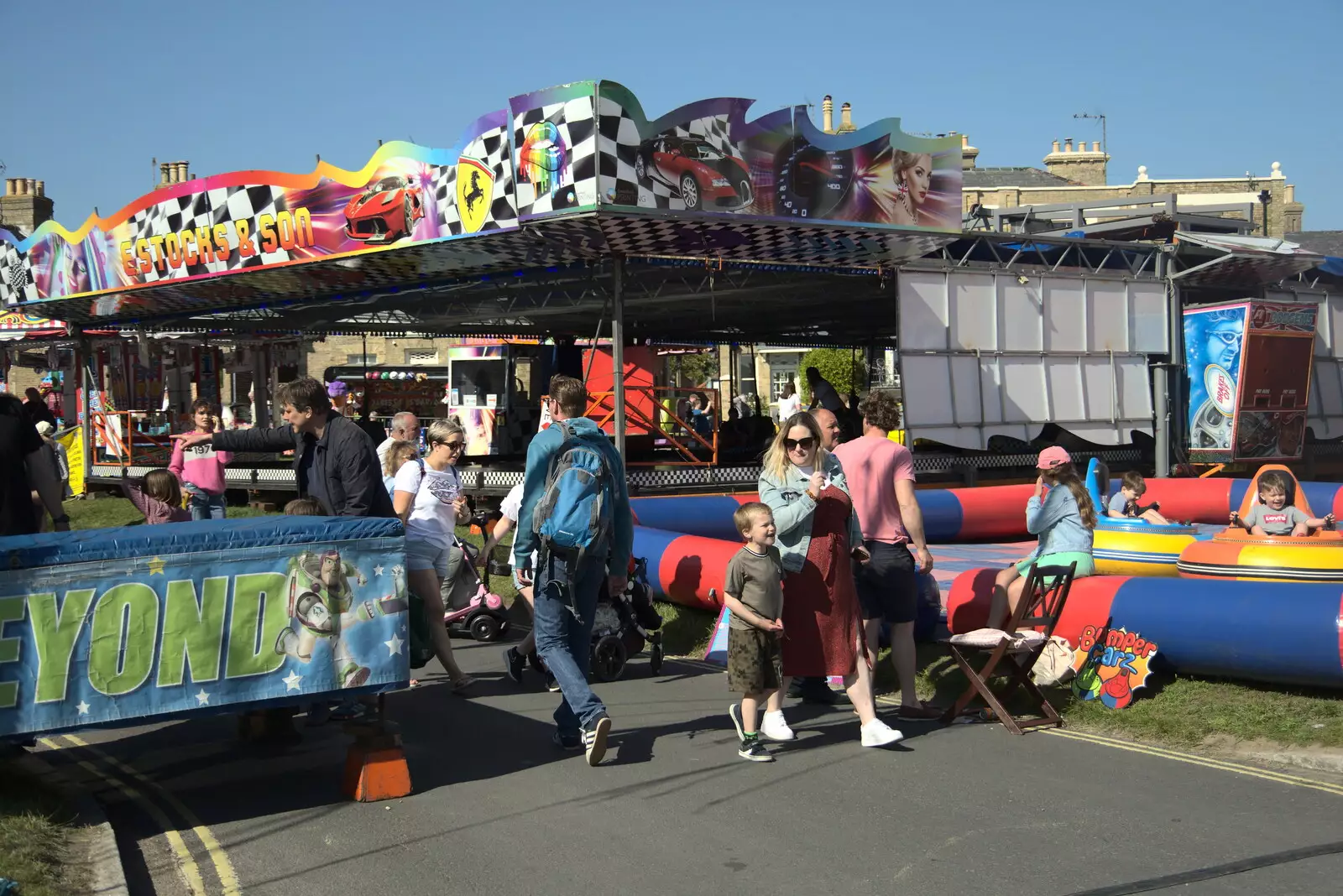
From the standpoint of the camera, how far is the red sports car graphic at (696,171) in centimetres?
1341

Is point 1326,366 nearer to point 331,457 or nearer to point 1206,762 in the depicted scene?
point 1206,762

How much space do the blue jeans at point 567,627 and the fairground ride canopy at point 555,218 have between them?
6.98 meters

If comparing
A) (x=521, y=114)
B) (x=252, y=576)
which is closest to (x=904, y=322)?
(x=521, y=114)

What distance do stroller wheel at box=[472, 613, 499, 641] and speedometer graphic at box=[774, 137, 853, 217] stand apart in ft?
20.5

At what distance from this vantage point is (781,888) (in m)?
4.74

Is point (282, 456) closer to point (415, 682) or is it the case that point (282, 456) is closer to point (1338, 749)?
point (415, 682)

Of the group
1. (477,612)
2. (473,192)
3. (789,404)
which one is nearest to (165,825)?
(477,612)

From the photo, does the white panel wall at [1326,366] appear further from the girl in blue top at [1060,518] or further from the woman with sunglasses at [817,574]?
the woman with sunglasses at [817,574]

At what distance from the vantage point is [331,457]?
697 cm

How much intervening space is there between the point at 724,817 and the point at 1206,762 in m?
2.65

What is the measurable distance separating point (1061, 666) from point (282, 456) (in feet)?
69.9

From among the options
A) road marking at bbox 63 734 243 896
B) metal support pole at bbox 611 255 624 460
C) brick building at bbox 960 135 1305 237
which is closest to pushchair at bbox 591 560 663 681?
road marking at bbox 63 734 243 896

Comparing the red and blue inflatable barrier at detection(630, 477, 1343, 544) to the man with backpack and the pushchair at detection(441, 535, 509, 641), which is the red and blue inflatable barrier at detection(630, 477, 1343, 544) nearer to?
the pushchair at detection(441, 535, 509, 641)

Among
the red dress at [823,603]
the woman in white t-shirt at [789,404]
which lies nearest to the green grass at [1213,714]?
the red dress at [823,603]
